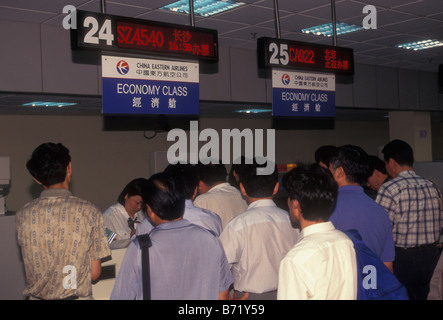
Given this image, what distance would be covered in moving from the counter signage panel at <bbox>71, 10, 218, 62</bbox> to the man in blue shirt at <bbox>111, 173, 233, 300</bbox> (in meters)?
1.38

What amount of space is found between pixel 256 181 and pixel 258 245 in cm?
36

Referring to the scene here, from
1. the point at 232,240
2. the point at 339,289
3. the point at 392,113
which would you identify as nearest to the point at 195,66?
the point at 232,240

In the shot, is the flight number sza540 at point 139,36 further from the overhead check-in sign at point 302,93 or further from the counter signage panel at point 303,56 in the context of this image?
the overhead check-in sign at point 302,93

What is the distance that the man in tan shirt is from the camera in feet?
8.02

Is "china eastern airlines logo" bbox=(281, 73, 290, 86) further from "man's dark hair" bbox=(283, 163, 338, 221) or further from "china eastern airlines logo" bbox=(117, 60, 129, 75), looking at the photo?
"man's dark hair" bbox=(283, 163, 338, 221)

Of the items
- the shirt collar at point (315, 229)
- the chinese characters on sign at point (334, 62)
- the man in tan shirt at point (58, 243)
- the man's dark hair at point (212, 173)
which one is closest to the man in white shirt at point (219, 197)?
the man's dark hair at point (212, 173)

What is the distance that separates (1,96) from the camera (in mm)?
7195

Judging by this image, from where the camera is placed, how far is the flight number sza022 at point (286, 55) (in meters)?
4.04

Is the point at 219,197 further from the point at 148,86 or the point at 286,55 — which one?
the point at 286,55

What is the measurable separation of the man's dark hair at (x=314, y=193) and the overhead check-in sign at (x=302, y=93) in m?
2.82

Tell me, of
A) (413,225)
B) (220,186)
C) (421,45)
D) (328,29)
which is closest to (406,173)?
(413,225)

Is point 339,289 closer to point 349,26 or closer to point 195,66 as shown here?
point 195,66
